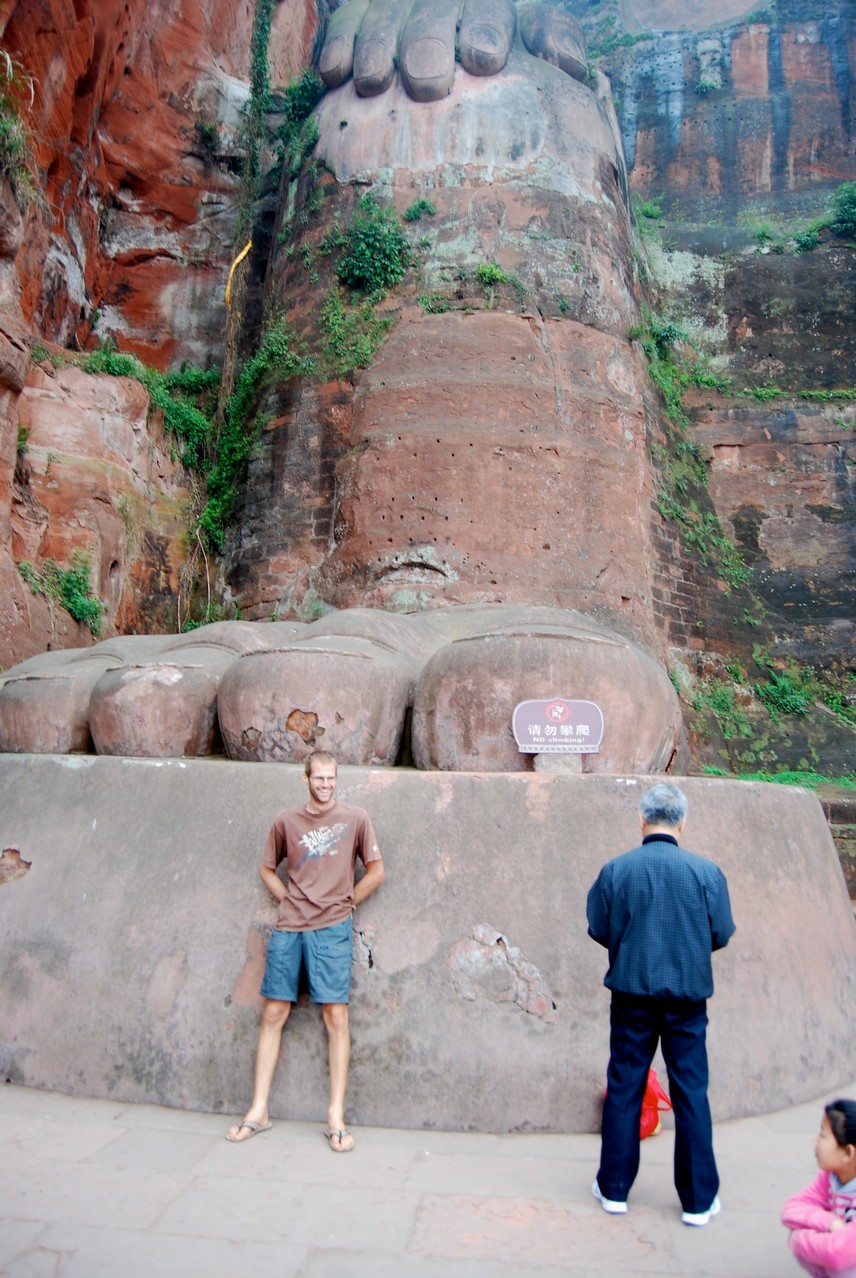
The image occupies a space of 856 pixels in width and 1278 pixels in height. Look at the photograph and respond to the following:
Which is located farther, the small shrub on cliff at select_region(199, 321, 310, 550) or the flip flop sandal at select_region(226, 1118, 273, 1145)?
the small shrub on cliff at select_region(199, 321, 310, 550)

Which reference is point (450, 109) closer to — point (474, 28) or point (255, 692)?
point (474, 28)

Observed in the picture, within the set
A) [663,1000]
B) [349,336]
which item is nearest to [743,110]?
[349,336]

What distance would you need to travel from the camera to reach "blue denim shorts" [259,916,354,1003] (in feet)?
9.31

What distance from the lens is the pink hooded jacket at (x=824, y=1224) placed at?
1.77m

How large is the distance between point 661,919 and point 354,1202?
94cm

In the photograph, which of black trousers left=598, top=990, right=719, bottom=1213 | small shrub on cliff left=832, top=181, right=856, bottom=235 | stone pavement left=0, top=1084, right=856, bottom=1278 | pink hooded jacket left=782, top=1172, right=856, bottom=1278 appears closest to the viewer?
pink hooded jacket left=782, top=1172, right=856, bottom=1278

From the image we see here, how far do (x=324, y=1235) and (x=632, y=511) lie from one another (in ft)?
20.5

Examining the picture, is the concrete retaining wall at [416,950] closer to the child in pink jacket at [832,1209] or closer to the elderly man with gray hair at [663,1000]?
the elderly man with gray hair at [663,1000]

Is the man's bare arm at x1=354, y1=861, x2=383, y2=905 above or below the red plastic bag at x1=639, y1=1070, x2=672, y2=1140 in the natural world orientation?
above

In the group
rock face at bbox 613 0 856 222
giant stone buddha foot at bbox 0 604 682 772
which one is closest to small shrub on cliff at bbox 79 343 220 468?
giant stone buddha foot at bbox 0 604 682 772

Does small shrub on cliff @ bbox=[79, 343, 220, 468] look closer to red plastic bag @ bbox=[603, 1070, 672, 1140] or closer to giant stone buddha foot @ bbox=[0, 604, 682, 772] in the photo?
giant stone buddha foot @ bbox=[0, 604, 682, 772]

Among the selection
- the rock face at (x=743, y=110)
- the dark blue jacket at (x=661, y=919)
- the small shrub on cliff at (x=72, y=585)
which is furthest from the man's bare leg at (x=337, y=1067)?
the rock face at (x=743, y=110)

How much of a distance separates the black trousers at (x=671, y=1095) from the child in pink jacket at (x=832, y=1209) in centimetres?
45

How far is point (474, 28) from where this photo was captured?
27.6 ft
